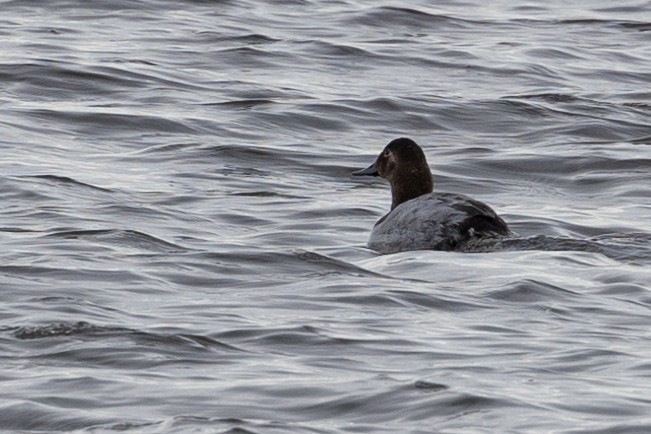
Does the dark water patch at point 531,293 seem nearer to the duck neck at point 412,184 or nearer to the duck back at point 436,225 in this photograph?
the duck back at point 436,225

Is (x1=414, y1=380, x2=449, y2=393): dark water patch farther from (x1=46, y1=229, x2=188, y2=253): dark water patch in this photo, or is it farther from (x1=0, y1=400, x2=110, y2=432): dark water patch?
(x1=46, y1=229, x2=188, y2=253): dark water patch

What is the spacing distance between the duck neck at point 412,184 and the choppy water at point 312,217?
412 mm

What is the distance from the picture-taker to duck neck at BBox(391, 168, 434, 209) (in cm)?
1312

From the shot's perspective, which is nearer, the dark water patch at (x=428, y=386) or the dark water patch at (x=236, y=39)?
the dark water patch at (x=428, y=386)

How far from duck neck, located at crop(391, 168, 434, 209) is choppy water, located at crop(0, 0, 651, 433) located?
412 mm

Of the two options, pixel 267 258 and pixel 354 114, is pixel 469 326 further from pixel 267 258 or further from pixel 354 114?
pixel 354 114

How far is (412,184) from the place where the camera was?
13.1 m

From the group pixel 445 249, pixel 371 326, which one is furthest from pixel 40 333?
pixel 445 249

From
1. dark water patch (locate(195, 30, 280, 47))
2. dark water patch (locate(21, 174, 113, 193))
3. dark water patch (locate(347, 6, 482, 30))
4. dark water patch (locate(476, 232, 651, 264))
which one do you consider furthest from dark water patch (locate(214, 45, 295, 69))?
dark water patch (locate(476, 232, 651, 264))

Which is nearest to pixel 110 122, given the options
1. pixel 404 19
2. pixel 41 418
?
pixel 404 19

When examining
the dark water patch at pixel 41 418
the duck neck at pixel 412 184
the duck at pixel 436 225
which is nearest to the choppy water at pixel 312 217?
the dark water patch at pixel 41 418

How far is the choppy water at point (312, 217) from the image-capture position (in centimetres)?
793

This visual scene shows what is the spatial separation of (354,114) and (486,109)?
4.35 feet

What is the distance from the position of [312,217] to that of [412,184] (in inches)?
29.2
